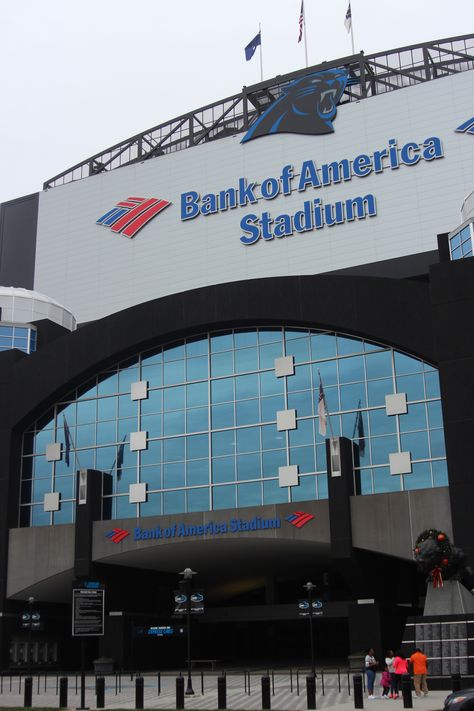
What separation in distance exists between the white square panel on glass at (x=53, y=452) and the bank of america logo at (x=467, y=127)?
120 feet

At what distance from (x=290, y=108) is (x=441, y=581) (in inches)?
1891

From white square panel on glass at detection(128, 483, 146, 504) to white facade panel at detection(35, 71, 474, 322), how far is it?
2492 cm

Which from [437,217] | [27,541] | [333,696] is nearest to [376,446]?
[333,696]

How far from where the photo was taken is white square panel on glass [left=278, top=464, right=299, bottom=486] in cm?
4519

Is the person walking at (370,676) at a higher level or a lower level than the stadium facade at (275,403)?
lower

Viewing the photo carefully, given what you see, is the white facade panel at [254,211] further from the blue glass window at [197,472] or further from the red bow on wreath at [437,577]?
the red bow on wreath at [437,577]

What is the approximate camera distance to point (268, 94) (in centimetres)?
7469

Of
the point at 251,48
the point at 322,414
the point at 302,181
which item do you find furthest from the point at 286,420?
the point at 251,48

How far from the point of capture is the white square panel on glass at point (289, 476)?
148ft

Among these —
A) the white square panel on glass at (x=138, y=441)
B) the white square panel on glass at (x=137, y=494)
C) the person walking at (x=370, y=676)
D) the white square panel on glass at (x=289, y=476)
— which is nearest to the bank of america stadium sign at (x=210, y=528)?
the white square panel on glass at (x=137, y=494)

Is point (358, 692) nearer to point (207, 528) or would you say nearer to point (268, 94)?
point (207, 528)

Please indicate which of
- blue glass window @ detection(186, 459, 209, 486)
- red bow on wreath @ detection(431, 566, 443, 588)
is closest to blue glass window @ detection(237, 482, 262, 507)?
blue glass window @ detection(186, 459, 209, 486)

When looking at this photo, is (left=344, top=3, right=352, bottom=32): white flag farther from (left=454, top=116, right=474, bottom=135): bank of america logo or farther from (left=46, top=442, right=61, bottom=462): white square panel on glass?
(left=46, top=442, right=61, bottom=462): white square panel on glass

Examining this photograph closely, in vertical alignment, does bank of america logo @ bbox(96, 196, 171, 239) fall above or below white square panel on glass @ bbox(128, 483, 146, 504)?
above
